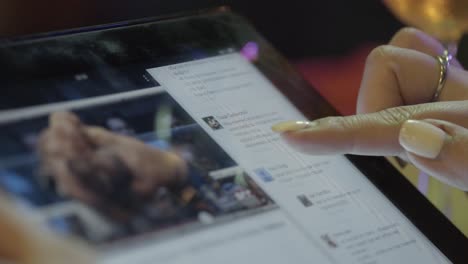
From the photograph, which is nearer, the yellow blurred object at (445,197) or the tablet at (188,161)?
the tablet at (188,161)

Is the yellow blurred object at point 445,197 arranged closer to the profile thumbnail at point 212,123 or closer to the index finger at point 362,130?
the index finger at point 362,130

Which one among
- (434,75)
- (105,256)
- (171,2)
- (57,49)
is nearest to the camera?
(105,256)

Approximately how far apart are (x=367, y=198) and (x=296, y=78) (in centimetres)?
13

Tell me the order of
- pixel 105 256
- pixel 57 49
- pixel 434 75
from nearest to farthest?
pixel 105 256, pixel 57 49, pixel 434 75

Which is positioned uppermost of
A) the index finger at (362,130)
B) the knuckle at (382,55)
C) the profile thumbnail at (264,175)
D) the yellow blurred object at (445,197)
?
the knuckle at (382,55)

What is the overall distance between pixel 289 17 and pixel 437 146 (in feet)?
2.27

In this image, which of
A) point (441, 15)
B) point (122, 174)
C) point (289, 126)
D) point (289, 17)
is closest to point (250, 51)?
point (289, 126)

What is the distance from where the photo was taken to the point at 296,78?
1.97 ft

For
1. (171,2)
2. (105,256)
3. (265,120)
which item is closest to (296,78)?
(265,120)

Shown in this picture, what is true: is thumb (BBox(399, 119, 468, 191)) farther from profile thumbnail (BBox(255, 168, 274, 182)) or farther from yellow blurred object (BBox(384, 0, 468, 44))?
yellow blurred object (BBox(384, 0, 468, 44))

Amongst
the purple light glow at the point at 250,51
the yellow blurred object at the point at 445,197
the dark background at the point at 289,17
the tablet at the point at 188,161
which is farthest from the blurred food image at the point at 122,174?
the dark background at the point at 289,17

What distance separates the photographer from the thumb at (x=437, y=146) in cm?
53

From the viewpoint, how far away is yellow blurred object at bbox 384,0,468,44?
0.79 meters

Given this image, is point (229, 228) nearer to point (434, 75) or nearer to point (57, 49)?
point (57, 49)
